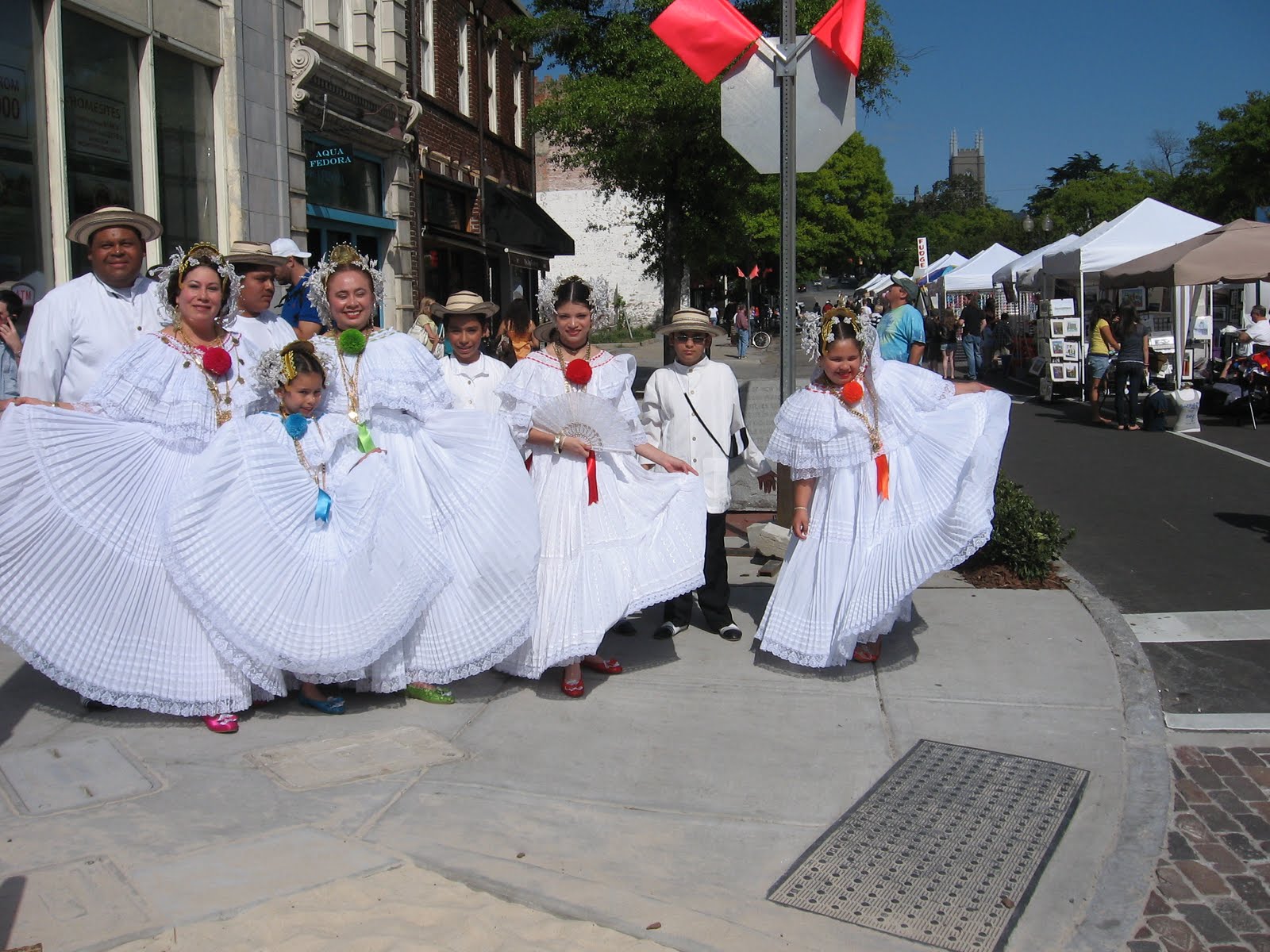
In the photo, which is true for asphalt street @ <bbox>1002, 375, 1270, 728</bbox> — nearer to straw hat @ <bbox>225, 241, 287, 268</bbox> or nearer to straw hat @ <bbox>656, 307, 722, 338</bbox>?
straw hat @ <bbox>656, 307, 722, 338</bbox>

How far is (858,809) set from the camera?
4020 millimetres

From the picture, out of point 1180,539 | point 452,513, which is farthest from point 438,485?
point 1180,539

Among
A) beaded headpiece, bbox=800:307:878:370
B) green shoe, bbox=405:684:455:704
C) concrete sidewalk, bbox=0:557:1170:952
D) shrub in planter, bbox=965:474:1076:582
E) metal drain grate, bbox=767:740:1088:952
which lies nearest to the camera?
concrete sidewalk, bbox=0:557:1170:952

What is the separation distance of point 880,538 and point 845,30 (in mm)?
3036

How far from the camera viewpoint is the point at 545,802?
404cm

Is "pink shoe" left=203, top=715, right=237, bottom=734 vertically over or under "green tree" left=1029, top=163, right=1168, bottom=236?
under

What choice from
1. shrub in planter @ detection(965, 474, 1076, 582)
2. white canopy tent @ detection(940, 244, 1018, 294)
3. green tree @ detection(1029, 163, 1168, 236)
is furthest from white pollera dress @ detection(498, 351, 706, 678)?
green tree @ detection(1029, 163, 1168, 236)

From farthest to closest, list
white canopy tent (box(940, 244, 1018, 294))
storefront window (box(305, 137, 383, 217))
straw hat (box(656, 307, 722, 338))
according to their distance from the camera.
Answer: white canopy tent (box(940, 244, 1018, 294)) → storefront window (box(305, 137, 383, 217)) → straw hat (box(656, 307, 722, 338))

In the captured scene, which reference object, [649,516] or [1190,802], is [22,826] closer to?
[649,516]

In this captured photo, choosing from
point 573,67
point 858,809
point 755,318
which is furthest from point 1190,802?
point 755,318

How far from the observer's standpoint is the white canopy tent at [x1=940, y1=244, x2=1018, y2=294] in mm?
28678

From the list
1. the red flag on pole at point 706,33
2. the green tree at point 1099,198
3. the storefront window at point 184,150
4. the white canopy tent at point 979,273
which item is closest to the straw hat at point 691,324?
the red flag on pole at point 706,33

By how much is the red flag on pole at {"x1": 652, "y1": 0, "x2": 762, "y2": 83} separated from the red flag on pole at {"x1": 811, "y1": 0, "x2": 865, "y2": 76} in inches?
16.2

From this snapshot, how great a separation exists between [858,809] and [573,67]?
605 inches
